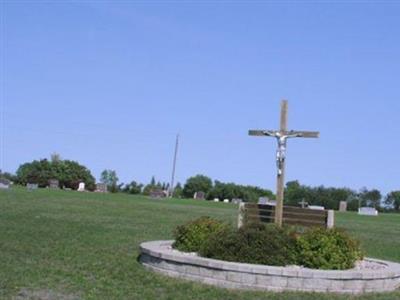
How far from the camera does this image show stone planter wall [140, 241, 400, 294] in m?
10.5

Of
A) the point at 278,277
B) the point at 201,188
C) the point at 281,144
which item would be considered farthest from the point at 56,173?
the point at 278,277

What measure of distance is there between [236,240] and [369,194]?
339 ft

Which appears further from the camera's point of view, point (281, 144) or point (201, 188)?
point (201, 188)

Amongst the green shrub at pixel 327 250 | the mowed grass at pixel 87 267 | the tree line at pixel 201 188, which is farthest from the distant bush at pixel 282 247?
the tree line at pixel 201 188

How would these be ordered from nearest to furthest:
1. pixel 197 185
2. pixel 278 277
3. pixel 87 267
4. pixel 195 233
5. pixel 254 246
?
pixel 278 277
pixel 254 246
pixel 87 267
pixel 195 233
pixel 197 185

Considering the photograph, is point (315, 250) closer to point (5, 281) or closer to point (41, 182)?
point (5, 281)

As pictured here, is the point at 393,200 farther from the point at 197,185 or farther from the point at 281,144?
the point at 281,144

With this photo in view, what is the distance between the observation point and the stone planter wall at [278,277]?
10.5 metres

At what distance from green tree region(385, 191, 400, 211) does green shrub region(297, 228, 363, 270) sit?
341ft

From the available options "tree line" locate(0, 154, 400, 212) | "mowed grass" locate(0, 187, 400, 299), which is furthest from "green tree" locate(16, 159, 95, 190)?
"mowed grass" locate(0, 187, 400, 299)

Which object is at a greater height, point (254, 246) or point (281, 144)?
point (281, 144)

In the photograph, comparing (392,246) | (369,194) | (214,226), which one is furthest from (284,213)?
(369,194)

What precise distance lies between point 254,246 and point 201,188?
4382 inches

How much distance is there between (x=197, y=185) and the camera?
407 feet
